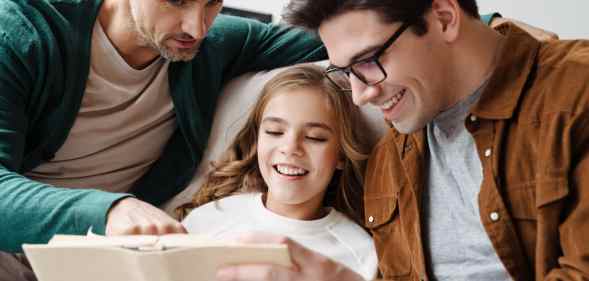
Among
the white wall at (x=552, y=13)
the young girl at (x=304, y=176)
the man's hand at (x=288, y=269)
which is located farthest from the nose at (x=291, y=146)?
the white wall at (x=552, y=13)

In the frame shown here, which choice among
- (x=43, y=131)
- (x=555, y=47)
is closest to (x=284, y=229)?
(x=43, y=131)

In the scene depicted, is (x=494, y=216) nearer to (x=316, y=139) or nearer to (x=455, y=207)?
(x=455, y=207)

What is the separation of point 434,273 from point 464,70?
16.5 inches

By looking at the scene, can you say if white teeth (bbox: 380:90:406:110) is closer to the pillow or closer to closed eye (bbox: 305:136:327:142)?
closed eye (bbox: 305:136:327:142)

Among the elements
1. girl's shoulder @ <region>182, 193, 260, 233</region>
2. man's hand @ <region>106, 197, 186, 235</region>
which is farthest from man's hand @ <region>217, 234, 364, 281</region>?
girl's shoulder @ <region>182, 193, 260, 233</region>

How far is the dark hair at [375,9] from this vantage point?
3.75 feet

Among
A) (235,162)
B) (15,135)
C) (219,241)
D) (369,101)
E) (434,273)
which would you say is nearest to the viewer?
(219,241)

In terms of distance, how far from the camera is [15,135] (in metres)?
1.45

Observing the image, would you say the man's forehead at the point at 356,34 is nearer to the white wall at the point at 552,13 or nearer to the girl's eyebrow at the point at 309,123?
the girl's eyebrow at the point at 309,123

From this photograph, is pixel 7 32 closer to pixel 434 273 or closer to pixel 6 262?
pixel 6 262

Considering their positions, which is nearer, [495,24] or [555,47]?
[555,47]

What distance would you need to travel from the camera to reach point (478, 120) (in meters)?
1.22

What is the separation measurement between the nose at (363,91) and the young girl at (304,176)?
0.38 meters

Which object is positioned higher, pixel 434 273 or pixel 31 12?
pixel 31 12
